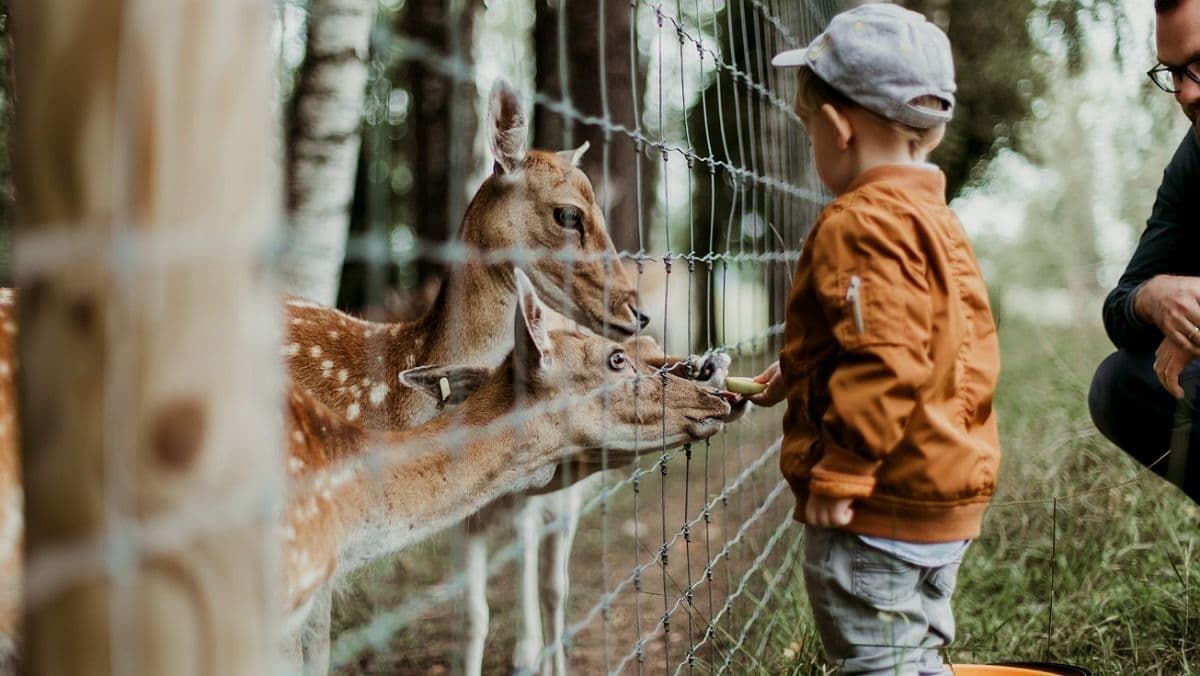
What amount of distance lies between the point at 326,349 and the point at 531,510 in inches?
32.4

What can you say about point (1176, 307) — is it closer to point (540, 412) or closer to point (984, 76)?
point (540, 412)

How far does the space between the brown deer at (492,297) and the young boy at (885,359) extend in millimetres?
1514

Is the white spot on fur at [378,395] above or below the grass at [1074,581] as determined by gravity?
above

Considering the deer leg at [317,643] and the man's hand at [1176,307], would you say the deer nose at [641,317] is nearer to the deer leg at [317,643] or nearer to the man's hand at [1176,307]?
the deer leg at [317,643]

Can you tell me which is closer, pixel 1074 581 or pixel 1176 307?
pixel 1176 307

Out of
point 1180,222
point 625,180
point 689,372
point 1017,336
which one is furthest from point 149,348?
point 1017,336

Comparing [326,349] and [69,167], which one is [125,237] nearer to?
[69,167]

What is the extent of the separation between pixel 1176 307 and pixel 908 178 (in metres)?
1.38

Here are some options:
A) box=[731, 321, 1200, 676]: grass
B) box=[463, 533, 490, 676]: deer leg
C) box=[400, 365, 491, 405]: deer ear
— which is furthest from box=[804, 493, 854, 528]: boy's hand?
box=[463, 533, 490, 676]: deer leg

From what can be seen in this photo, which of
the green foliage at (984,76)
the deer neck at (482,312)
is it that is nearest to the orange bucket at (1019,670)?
the deer neck at (482,312)

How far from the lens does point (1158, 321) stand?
11.6ft

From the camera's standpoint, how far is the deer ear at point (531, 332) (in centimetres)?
324

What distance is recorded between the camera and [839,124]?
2498mm

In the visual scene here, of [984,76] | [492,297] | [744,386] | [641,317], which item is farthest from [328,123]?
[984,76]
